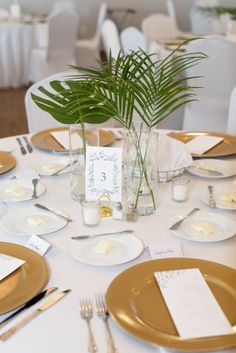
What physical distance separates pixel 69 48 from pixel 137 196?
4.83m

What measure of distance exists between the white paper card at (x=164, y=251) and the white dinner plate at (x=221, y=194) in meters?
0.29

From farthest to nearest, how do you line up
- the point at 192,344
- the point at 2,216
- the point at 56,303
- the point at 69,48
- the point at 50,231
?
the point at 69,48, the point at 2,216, the point at 50,231, the point at 56,303, the point at 192,344

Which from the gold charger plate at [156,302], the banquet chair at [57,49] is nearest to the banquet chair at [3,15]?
the banquet chair at [57,49]

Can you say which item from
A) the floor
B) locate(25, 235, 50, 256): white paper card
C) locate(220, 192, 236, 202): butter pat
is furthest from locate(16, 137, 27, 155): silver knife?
the floor

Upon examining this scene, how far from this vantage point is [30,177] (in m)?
1.60

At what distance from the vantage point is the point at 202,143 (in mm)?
1884

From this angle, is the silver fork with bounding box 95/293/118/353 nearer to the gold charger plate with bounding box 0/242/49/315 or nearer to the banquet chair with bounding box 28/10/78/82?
the gold charger plate with bounding box 0/242/49/315

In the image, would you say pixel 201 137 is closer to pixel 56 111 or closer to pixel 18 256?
pixel 56 111

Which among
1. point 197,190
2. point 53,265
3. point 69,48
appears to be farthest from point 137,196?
point 69,48

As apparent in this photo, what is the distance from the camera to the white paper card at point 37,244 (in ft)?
3.84

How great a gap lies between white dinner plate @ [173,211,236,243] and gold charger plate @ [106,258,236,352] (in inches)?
5.4

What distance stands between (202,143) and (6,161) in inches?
29.4

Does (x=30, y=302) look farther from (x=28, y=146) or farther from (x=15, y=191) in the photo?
(x=28, y=146)

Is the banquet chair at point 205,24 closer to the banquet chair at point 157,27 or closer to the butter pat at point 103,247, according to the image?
the banquet chair at point 157,27
